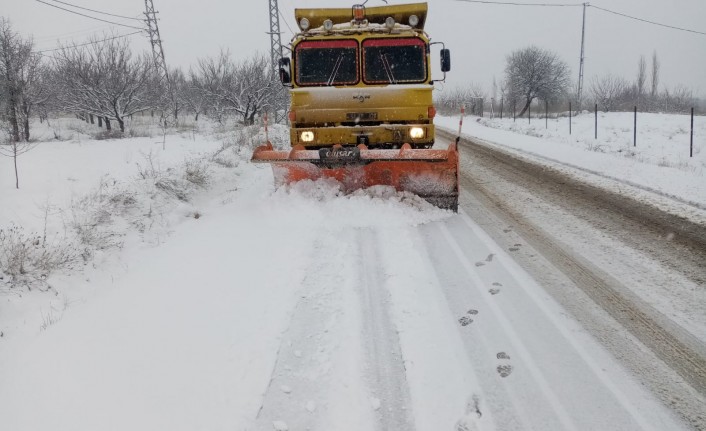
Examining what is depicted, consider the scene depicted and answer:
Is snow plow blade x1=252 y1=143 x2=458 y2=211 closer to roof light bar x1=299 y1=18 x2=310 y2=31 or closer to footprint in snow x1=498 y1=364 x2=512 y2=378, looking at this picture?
roof light bar x1=299 y1=18 x2=310 y2=31

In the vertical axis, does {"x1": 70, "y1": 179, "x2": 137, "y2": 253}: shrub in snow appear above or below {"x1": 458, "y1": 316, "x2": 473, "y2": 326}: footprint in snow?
above

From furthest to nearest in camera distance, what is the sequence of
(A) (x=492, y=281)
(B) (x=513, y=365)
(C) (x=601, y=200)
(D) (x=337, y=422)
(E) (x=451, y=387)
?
(C) (x=601, y=200) < (A) (x=492, y=281) < (B) (x=513, y=365) < (E) (x=451, y=387) < (D) (x=337, y=422)

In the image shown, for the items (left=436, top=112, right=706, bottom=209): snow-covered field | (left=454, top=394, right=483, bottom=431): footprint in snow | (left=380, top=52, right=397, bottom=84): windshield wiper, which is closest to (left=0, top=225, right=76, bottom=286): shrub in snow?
(left=454, top=394, right=483, bottom=431): footprint in snow

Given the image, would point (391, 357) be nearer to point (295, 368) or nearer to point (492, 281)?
point (295, 368)

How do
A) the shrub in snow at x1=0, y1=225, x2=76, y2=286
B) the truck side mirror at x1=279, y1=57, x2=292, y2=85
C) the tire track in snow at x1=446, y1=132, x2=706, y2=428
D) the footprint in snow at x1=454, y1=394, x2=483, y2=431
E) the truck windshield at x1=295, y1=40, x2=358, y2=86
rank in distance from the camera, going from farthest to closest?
the truck side mirror at x1=279, y1=57, x2=292, y2=85 < the truck windshield at x1=295, y1=40, x2=358, y2=86 < the shrub in snow at x1=0, y1=225, x2=76, y2=286 < the tire track in snow at x1=446, y1=132, x2=706, y2=428 < the footprint in snow at x1=454, y1=394, x2=483, y2=431

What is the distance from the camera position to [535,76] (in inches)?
1631

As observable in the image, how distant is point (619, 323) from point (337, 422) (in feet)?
7.20

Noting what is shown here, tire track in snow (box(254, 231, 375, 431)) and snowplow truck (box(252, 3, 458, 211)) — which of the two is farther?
snowplow truck (box(252, 3, 458, 211))

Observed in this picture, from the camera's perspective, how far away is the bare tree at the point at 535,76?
41500 millimetres

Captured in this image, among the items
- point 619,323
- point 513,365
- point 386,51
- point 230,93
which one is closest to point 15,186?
point 386,51

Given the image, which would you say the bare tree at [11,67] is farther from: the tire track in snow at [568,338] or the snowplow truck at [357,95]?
the tire track in snow at [568,338]

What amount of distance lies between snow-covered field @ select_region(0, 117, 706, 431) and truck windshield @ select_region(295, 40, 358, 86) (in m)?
2.39

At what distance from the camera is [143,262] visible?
460cm

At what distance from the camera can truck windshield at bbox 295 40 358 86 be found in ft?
23.8
